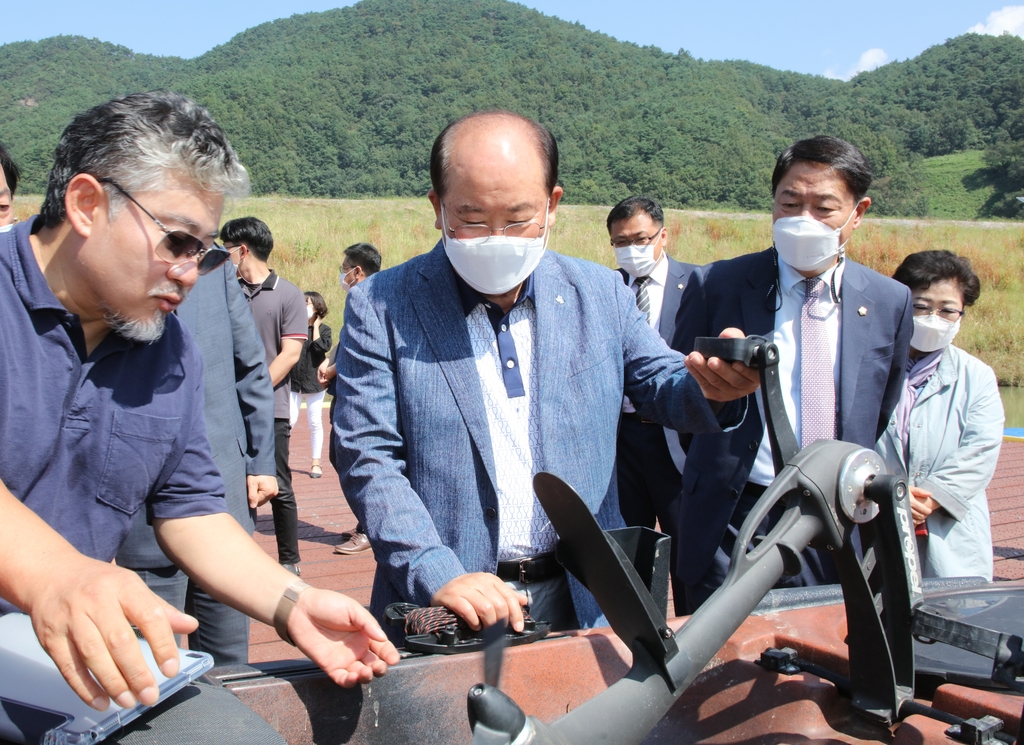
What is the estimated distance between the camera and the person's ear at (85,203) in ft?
4.68

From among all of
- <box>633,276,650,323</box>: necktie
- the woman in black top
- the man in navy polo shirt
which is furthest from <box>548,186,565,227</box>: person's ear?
the woman in black top

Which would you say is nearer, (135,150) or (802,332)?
(135,150)

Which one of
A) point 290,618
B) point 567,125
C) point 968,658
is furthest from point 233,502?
point 567,125

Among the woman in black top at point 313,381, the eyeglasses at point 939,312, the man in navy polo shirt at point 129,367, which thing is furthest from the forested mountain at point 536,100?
the man in navy polo shirt at point 129,367

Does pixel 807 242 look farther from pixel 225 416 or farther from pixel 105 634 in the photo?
pixel 105 634

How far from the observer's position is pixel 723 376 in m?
1.50

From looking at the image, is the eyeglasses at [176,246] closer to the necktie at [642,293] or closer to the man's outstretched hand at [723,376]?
the man's outstretched hand at [723,376]

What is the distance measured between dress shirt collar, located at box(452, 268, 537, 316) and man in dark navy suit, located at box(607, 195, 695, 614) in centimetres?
58

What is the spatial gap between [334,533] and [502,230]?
3865 mm

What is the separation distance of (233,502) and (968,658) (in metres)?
2.18

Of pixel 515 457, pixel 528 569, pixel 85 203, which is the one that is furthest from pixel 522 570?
pixel 85 203

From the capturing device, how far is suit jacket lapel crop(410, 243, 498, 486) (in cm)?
183

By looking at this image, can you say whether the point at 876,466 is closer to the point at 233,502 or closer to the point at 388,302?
the point at 388,302

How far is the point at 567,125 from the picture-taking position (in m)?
62.7
